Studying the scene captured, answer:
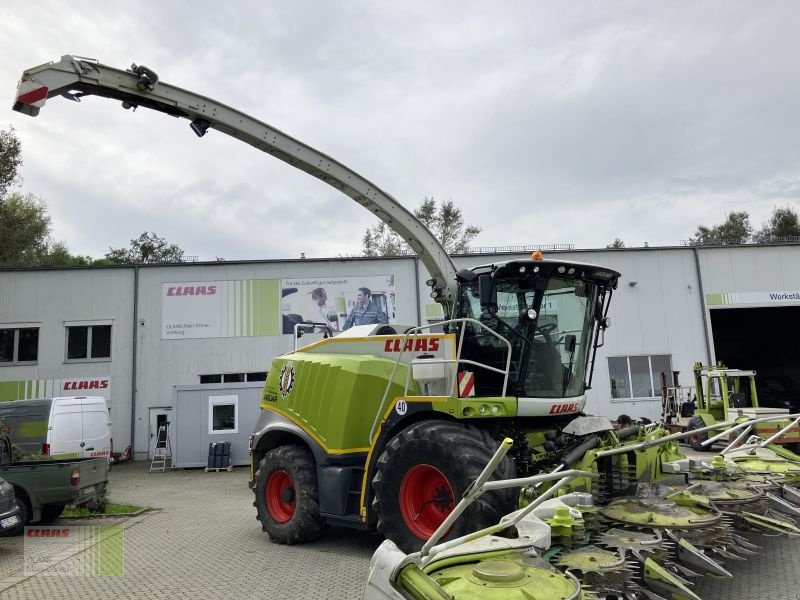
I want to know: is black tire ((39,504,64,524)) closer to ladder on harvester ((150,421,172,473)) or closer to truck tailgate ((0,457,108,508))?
truck tailgate ((0,457,108,508))

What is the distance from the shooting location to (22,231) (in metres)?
35.1

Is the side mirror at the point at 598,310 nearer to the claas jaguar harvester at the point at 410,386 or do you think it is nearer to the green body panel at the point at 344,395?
the claas jaguar harvester at the point at 410,386

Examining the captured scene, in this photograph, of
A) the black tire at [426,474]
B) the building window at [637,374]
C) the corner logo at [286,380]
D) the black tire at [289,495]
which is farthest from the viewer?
the building window at [637,374]

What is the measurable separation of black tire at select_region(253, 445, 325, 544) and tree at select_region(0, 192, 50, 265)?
3027 centimetres

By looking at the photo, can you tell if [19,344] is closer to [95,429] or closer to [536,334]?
[95,429]

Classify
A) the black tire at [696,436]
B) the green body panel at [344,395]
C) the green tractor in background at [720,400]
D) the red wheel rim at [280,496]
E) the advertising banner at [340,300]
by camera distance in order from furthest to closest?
the advertising banner at [340,300], the green tractor in background at [720,400], the black tire at [696,436], the red wheel rim at [280,496], the green body panel at [344,395]

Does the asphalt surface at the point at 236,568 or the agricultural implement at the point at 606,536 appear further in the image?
the asphalt surface at the point at 236,568

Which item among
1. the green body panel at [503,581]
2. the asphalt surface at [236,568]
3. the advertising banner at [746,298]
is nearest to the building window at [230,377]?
the asphalt surface at [236,568]

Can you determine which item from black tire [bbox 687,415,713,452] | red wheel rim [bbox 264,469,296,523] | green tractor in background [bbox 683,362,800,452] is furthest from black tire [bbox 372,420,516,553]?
green tractor in background [bbox 683,362,800,452]

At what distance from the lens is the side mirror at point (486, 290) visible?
19.3 ft

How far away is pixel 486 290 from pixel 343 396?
232 cm

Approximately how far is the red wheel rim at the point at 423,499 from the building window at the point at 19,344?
63.9 feet

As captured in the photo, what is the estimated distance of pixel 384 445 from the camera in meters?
6.30

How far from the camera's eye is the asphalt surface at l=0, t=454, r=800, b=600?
544 cm
